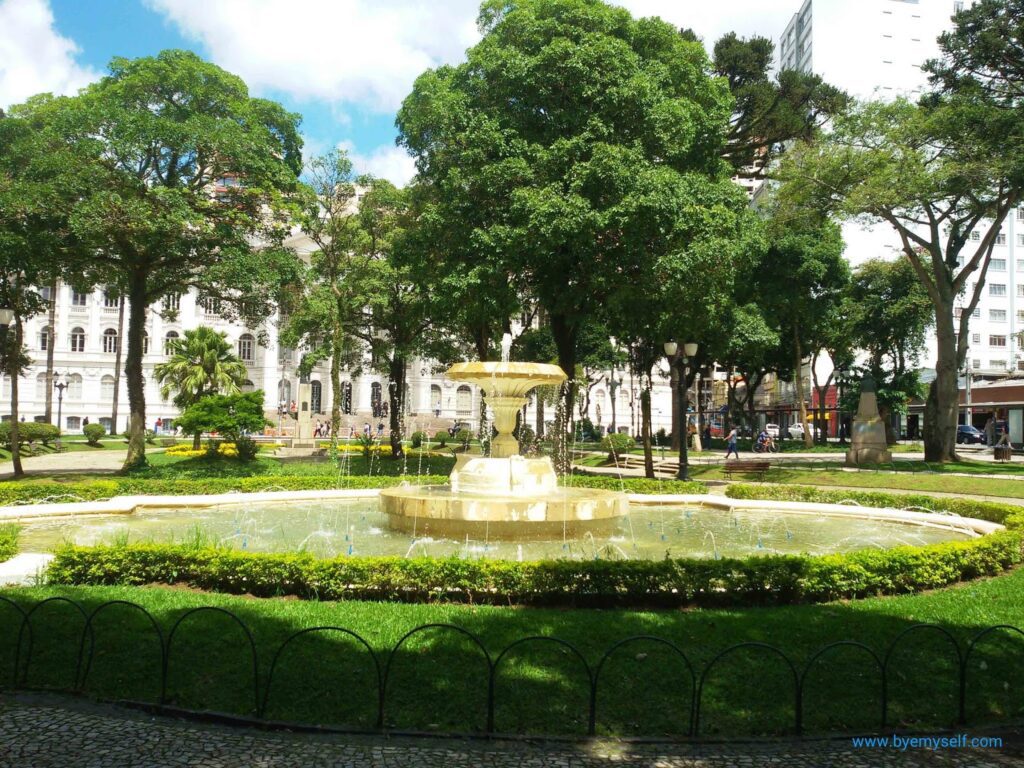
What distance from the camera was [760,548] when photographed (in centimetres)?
1052

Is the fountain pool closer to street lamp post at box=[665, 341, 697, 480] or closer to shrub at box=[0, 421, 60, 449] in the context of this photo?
street lamp post at box=[665, 341, 697, 480]

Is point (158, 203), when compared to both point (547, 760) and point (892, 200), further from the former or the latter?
point (892, 200)

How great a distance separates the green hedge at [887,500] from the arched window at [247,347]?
51.8m

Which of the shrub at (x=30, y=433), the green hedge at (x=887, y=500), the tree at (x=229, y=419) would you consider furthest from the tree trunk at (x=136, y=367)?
the green hedge at (x=887, y=500)

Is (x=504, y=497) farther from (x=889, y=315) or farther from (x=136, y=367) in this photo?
(x=889, y=315)

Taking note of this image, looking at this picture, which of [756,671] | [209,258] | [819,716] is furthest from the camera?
[209,258]

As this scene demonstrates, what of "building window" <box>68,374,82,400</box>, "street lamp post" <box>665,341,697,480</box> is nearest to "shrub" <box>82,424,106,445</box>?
"building window" <box>68,374,82,400</box>

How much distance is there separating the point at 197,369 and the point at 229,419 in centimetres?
1314

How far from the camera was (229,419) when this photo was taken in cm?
2473

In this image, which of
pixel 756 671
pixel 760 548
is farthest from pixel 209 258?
pixel 756 671

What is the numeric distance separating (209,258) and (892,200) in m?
20.1

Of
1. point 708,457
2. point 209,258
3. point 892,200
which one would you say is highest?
point 892,200

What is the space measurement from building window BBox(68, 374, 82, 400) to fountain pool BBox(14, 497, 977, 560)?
164 ft

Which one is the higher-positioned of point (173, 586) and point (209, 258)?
point (209, 258)
